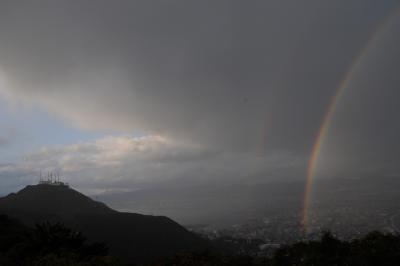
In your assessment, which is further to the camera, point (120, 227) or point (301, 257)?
point (120, 227)

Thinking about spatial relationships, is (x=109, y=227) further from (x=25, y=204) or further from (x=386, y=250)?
(x=386, y=250)

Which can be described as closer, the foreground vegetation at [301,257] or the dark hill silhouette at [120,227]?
the foreground vegetation at [301,257]

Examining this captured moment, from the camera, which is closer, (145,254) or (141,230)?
(145,254)

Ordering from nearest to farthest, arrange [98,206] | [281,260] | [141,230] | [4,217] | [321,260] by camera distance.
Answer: [321,260], [281,260], [4,217], [141,230], [98,206]

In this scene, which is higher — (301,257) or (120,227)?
(120,227)

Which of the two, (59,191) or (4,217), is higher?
(59,191)

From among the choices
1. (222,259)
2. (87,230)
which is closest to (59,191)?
(87,230)

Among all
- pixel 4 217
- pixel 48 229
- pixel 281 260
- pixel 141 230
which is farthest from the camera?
pixel 141 230

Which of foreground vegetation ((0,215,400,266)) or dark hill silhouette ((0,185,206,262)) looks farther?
dark hill silhouette ((0,185,206,262))
